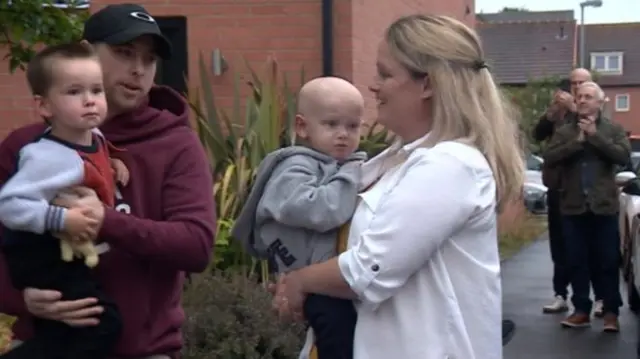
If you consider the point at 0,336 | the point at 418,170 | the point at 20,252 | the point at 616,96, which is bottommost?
the point at 616,96

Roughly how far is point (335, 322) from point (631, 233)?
841 cm

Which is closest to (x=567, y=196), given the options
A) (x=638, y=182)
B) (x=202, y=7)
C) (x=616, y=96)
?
(x=638, y=182)

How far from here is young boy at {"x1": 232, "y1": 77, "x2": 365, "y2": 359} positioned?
A: 10.3 feet

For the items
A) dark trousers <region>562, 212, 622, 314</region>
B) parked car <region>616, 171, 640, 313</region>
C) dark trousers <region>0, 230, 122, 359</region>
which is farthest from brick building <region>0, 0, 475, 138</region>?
dark trousers <region>0, 230, 122, 359</region>

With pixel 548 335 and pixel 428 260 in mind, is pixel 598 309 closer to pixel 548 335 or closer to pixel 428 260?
pixel 548 335

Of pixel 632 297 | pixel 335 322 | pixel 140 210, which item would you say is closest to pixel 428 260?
pixel 335 322

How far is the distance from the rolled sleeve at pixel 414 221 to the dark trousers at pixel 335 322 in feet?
0.58

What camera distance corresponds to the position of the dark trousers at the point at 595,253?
981 cm

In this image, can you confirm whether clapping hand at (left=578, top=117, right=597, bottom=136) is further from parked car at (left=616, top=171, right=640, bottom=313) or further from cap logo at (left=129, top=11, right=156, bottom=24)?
cap logo at (left=129, top=11, right=156, bottom=24)

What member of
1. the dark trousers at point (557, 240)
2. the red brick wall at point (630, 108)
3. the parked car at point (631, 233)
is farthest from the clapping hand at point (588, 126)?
the red brick wall at point (630, 108)

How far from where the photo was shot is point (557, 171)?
994cm

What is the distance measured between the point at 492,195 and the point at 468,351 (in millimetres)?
387

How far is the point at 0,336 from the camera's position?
323 centimetres

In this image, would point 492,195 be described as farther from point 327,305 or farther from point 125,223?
point 125,223
